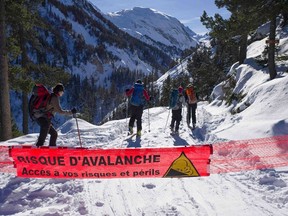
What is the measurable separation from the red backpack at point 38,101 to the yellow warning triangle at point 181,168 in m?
3.44

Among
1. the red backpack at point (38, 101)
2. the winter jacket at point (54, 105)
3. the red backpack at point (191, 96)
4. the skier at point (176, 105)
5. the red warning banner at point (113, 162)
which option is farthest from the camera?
the red backpack at point (191, 96)

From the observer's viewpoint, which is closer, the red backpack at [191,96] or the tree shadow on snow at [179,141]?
the tree shadow on snow at [179,141]

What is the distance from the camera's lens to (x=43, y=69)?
63.6ft

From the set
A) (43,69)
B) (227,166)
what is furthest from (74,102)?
(227,166)

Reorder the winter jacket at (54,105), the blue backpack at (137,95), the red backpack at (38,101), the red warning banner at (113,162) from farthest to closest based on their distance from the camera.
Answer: the blue backpack at (137,95) < the winter jacket at (54,105) < the red backpack at (38,101) < the red warning banner at (113,162)

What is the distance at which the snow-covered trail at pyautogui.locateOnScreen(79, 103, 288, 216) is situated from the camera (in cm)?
558

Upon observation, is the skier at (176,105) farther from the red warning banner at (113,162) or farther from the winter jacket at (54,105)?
the red warning banner at (113,162)

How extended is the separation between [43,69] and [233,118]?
11737mm

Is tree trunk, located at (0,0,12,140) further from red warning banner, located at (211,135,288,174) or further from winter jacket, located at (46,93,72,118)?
red warning banner, located at (211,135,288,174)

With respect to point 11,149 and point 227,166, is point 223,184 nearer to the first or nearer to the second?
point 227,166

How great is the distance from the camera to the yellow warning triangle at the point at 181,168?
21.3 feet

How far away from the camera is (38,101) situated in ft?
25.1

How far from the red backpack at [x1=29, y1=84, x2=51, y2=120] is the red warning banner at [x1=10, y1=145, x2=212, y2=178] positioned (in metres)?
1.34

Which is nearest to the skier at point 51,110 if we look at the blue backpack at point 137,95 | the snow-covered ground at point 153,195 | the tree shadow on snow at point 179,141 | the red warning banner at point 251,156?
the snow-covered ground at point 153,195
